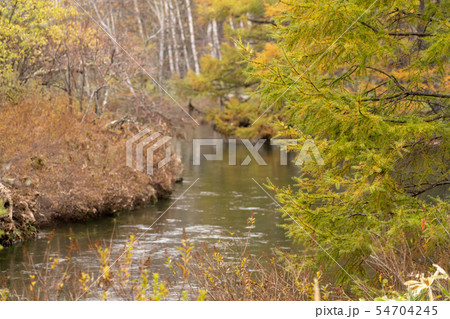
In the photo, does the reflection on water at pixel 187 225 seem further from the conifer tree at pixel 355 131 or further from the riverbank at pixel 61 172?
the conifer tree at pixel 355 131

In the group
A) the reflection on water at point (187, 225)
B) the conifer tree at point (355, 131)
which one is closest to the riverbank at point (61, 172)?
the reflection on water at point (187, 225)

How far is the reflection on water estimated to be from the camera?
1155cm

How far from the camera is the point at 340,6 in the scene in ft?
25.6

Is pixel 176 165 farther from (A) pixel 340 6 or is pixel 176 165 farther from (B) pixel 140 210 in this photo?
(A) pixel 340 6

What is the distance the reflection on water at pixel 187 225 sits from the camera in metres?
11.6

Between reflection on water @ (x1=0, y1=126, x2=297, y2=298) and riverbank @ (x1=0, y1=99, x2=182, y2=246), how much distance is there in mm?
386

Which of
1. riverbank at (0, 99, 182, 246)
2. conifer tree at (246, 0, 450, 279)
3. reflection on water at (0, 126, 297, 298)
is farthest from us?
riverbank at (0, 99, 182, 246)

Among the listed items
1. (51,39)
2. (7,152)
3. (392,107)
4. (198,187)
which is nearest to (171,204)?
(198,187)

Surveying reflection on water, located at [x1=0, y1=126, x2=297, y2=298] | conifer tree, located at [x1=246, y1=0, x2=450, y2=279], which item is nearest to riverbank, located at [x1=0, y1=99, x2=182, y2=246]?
reflection on water, located at [x1=0, y1=126, x2=297, y2=298]

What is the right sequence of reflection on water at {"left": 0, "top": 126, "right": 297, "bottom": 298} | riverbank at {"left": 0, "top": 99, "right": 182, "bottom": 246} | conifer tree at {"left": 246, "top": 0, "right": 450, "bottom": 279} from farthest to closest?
riverbank at {"left": 0, "top": 99, "right": 182, "bottom": 246}
reflection on water at {"left": 0, "top": 126, "right": 297, "bottom": 298}
conifer tree at {"left": 246, "top": 0, "right": 450, "bottom": 279}

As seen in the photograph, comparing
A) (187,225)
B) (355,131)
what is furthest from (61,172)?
(355,131)

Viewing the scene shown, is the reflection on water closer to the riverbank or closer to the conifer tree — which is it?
the riverbank

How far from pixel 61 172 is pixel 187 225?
327 centimetres
